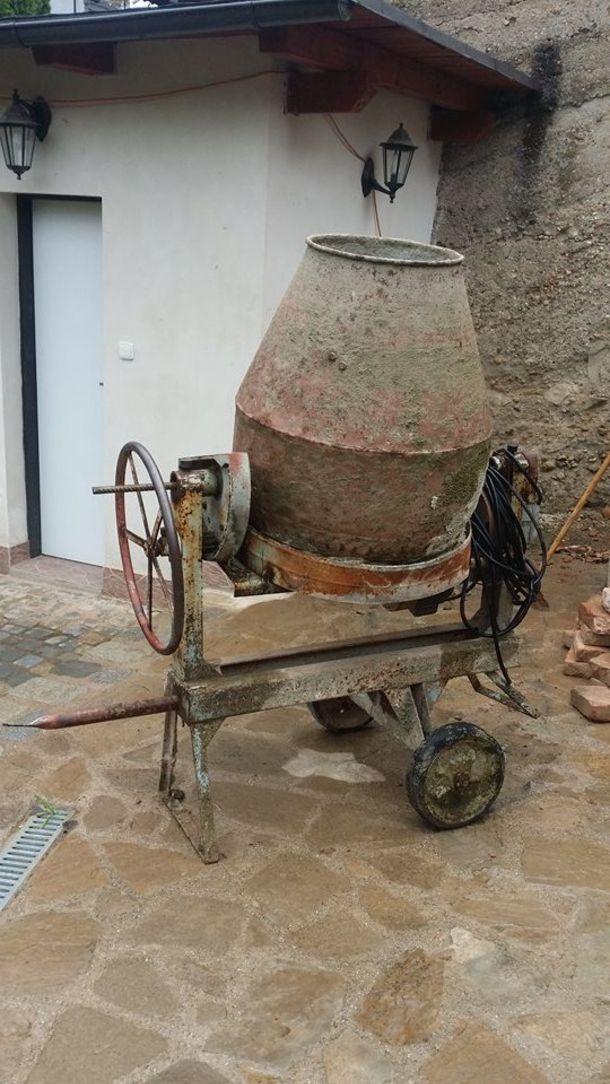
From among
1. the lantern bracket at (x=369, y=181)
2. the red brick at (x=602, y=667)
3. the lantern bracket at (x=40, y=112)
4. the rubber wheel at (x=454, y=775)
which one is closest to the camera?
the rubber wheel at (x=454, y=775)

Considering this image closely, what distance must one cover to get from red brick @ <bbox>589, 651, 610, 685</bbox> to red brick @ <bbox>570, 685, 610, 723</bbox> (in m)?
0.07

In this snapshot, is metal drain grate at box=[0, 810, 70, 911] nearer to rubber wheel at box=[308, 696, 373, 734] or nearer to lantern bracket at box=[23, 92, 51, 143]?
rubber wheel at box=[308, 696, 373, 734]

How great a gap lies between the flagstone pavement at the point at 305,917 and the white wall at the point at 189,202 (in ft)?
7.18

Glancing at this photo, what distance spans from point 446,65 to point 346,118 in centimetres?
82

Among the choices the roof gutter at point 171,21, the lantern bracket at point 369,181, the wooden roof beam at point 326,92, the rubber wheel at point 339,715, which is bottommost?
the rubber wheel at point 339,715

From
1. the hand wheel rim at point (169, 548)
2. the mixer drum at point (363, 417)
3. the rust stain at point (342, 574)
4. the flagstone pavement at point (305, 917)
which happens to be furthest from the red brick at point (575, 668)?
the hand wheel rim at point (169, 548)

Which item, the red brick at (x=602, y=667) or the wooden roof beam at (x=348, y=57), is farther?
the red brick at (x=602, y=667)

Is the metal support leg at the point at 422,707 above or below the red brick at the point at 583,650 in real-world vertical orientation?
above

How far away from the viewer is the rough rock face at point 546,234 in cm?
658

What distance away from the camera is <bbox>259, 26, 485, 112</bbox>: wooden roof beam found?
4738mm

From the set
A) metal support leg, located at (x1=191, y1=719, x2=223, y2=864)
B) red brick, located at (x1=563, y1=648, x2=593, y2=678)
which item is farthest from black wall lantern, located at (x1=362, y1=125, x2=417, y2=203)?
metal support leg, located at (x1=191, y1=719, x2=223, y2=864)

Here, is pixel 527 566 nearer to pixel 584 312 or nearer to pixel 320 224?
pixel 320 224

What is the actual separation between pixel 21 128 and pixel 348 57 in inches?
84.5

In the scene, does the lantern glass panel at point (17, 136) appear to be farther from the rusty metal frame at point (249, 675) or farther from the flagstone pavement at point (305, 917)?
the rusty metal frame at point (249, 675)
